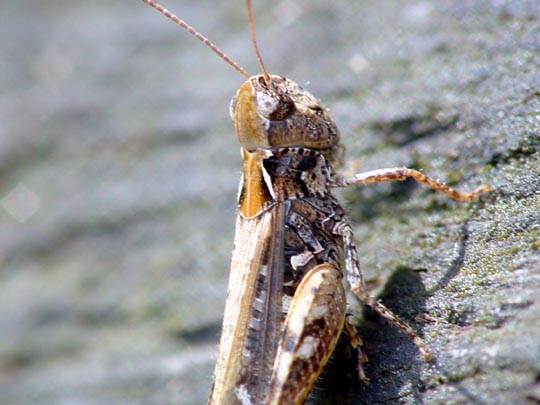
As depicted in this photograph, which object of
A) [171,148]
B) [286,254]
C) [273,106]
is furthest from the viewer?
Result: [171,148]

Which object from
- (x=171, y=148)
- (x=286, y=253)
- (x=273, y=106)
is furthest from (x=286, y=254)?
(x=171, y=148)

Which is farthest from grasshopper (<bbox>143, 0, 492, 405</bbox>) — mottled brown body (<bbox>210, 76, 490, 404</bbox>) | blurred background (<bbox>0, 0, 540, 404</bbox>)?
blurred background (<bbox>0, 0, 540, 404</bbox>)

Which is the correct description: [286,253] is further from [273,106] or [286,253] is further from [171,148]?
[171,148]

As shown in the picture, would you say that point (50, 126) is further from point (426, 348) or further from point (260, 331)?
point (426, 348)

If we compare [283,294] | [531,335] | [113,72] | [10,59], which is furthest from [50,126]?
[531,335]

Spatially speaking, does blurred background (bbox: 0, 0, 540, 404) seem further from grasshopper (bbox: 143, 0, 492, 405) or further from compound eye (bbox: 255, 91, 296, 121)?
compound eye (bbox: 255, 91, 296, 121)

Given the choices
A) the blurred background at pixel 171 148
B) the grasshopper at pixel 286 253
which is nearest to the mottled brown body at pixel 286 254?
the grasshopper at pixel 286 253

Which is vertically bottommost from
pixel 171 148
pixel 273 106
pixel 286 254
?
pixel 286 254
